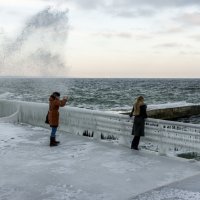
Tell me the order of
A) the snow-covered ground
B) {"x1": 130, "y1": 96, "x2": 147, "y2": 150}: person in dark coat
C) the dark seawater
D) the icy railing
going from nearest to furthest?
1. the snow-covered ground
2. the icy railing
3. {"x1": 130, "y1": 96, "x2": 147, "y2": 150}: person in dark coat
4. the dark seawater

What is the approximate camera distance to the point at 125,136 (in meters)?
10.8

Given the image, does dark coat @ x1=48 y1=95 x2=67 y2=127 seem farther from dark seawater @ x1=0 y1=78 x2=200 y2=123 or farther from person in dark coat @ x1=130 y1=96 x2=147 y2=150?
dark seawater @ x1=0 y1=78 x2=200 y2=123

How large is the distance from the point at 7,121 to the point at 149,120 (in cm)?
731

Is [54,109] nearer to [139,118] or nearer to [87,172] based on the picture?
[139,118]

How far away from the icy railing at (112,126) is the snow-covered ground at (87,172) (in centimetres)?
44

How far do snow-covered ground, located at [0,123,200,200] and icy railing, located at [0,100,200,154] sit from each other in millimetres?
435

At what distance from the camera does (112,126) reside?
11203 millimetres

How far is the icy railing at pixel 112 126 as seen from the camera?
9.24 meters

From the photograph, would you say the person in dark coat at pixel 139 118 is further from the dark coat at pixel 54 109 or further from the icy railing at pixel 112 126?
the dark coat at pixel 54 109

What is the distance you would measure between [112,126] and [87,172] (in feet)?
11.7

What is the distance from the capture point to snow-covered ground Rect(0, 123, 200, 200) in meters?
6.35

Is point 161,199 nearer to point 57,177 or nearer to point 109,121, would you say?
point 57,177

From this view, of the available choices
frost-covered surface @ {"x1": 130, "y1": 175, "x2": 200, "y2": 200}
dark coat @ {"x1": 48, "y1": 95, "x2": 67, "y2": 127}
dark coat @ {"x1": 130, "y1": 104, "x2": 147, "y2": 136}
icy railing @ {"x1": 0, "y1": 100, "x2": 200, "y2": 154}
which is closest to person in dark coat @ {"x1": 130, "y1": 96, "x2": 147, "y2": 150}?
dark coat @ {"x1": 130, "y1": 104, "x2": 147, "y2": 136}

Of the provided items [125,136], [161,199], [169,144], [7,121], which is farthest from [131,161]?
[7,121]
